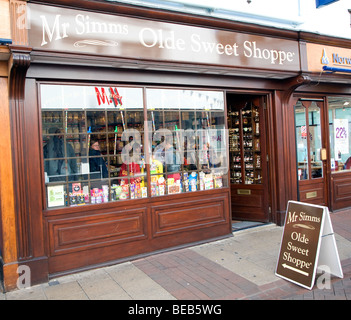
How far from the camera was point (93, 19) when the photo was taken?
5043 mm

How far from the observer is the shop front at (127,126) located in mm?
4816

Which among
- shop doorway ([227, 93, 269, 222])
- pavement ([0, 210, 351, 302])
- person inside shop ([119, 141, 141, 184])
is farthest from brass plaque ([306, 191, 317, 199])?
person inside shop ([119, 141, 141, 184])

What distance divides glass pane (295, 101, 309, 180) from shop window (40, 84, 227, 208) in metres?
2.17

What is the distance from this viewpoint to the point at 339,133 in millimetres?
8883

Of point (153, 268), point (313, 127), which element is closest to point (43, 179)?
point (153, 268)

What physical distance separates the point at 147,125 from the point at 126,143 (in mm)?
471

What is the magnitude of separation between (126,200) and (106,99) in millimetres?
1650

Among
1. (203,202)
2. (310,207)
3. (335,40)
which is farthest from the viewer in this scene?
(335,40)

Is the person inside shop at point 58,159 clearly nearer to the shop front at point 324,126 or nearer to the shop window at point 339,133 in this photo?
the shop front at point 324,126

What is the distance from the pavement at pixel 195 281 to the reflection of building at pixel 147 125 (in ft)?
0.94

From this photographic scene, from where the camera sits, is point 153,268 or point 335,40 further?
point 335,40

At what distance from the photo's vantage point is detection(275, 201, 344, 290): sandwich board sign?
14.8 feet

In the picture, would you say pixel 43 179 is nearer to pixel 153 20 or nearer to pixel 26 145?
pixel 26 145

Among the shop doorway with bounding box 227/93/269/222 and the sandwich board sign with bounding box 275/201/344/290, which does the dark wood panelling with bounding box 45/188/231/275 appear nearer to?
the shop doorway with bounding box 227/93/269/222
